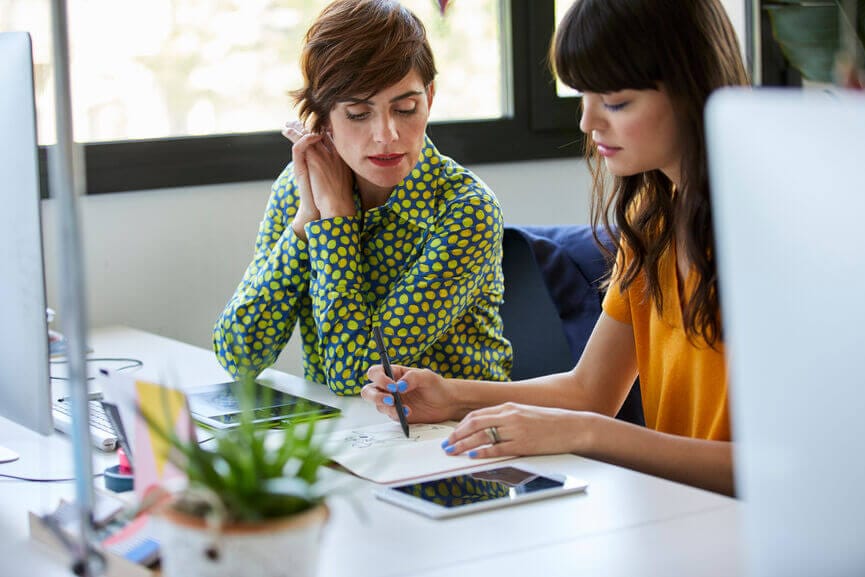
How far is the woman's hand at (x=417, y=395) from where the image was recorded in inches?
59.1

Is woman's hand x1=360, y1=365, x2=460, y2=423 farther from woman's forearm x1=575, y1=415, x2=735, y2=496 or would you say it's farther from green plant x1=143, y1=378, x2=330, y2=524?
green plant x1=143, y1=378, x2=330, y2=524

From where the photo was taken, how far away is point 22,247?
1.15 metres

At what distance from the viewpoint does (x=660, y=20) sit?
134 cm

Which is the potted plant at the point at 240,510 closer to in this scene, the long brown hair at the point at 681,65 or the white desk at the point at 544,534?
the white desk at the point at 544,534

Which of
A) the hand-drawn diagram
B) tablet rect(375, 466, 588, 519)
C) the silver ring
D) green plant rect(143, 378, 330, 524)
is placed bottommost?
the hand-drawn diagram

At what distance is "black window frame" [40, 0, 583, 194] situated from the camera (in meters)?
2.49

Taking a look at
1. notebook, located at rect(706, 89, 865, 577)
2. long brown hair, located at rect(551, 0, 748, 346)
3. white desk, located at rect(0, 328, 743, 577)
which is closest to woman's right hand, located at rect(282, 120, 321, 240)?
long brown hair, located at rect(551, 0, 748, 346)

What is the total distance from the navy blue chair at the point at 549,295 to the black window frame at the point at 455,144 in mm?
749

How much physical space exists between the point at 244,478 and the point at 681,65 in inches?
31.7

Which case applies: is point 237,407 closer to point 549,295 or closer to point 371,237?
point 371,237

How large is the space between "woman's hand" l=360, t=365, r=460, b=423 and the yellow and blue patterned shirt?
25cm

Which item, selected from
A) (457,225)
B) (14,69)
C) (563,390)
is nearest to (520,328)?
(457,225)

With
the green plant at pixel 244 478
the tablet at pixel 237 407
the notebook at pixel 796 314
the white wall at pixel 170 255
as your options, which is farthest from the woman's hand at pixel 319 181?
the notebook at pixel 796 314

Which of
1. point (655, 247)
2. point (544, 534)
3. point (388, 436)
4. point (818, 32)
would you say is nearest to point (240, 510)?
point (544, 534)
